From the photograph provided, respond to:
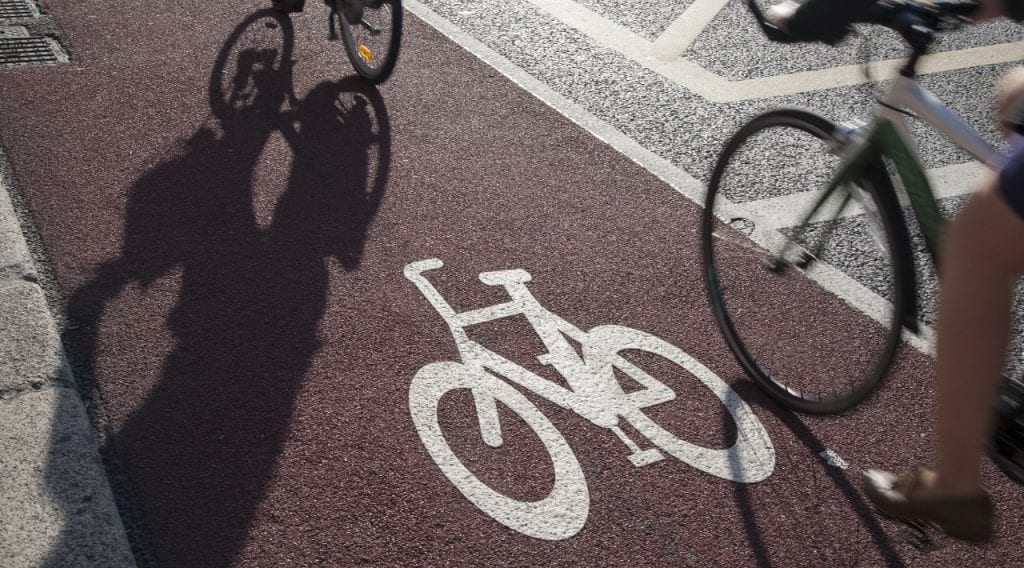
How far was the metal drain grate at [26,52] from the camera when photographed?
20.0ft

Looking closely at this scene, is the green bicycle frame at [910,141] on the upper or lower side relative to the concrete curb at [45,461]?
upper

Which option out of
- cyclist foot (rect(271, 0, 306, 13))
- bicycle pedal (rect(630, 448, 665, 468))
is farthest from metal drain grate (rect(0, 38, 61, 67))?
bicycle pedal (rect(630, 448, 665, 468))

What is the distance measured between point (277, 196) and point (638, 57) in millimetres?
3022

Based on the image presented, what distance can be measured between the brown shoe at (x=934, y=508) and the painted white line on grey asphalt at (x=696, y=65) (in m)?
3.97

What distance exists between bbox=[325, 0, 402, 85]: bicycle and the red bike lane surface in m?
0.15

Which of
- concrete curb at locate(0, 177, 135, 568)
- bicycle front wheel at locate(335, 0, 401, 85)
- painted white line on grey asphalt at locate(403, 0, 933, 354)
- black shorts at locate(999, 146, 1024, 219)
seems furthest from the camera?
bicycle front wheel at locate(335, 0, 401, 85)

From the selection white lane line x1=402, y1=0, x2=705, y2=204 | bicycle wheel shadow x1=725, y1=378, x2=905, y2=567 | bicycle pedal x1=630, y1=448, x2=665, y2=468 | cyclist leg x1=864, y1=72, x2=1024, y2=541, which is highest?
cyclist leg x1=864, y1=72, x2=1024, y2=541

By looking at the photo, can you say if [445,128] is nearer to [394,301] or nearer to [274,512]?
[394,301]

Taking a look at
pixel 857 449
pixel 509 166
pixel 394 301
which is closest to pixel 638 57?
pixel 509 166

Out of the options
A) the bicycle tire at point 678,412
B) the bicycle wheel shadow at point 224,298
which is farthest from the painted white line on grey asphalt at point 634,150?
the bicycle wheel shadow at point 224,298

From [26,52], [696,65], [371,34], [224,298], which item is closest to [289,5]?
[371,34]

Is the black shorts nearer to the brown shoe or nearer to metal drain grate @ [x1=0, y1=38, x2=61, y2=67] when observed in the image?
the brown shoe

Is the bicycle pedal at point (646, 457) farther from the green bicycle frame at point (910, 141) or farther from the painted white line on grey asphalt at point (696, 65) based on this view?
the painted white line on grey asphalt at point (696, 65)

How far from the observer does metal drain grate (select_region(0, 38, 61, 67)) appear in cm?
609
